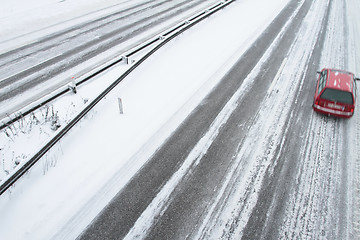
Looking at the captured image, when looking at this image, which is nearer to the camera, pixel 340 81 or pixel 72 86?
pixel 340 81

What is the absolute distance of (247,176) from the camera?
6613mm

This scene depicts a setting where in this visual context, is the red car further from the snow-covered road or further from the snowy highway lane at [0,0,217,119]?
the snowy highway lane at [0,0,217,119]

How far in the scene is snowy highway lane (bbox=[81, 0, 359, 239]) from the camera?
214 inches

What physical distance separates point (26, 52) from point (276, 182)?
15069mm

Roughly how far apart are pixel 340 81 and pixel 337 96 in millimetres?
899

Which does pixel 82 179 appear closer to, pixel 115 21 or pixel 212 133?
pixel 212 133

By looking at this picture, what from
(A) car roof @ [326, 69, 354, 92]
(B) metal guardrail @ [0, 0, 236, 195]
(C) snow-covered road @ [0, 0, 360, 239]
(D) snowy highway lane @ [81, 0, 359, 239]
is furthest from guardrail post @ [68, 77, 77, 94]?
(A) car roof @ [326, 69, 354, 92]

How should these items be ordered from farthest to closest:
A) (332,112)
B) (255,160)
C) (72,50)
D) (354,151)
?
1. (72,50)
2. (332,112)
3. (354,151)
4. (255,160)

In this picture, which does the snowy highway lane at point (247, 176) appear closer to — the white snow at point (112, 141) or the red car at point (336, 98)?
the red car at point (336, 98)

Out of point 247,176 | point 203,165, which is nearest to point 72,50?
point 203,165

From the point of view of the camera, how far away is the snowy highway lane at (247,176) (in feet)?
17.9

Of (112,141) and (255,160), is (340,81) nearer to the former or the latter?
(255,160)

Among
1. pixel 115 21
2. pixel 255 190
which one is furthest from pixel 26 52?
pixel 255 190

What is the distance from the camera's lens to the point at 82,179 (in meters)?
6.61
